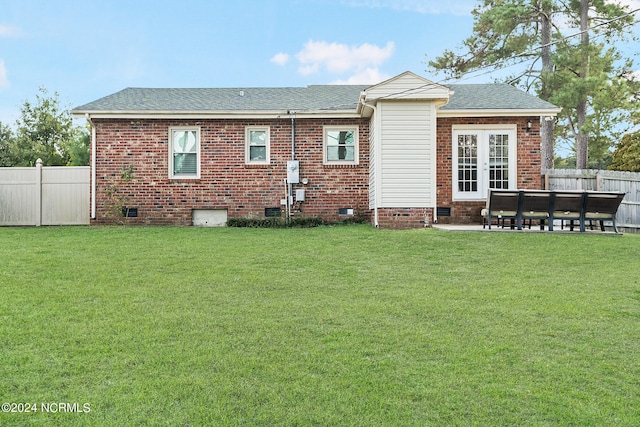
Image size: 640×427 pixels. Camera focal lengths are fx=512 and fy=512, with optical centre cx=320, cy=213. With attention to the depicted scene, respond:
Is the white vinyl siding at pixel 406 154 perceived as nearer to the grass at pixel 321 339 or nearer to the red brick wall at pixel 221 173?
the red brick wall at pixel 221 173

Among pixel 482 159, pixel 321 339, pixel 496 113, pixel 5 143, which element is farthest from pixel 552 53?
pixel 5 143

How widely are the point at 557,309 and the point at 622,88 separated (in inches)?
760

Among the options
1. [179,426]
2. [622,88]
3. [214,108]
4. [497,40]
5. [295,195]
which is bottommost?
[179,426]

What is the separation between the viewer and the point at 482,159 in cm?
1359

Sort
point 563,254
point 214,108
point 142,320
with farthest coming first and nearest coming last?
point 214,108 → point 563,254 → point 142,320

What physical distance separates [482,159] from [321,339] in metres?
10.6

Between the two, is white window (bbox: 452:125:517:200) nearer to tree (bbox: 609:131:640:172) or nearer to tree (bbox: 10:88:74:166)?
tree (bbox: 609:131:640:172)

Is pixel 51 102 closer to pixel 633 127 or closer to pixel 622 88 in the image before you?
pixel 622 88

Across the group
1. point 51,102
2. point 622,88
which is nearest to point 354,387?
point 622,88

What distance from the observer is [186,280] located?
20.7 feet

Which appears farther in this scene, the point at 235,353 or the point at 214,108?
the point at 214,108

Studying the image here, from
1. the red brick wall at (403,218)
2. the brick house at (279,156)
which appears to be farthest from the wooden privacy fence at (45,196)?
the red brick wall at (403,218)

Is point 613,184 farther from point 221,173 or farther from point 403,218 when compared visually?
point 221,173

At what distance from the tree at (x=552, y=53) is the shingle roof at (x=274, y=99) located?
661 centimetres
